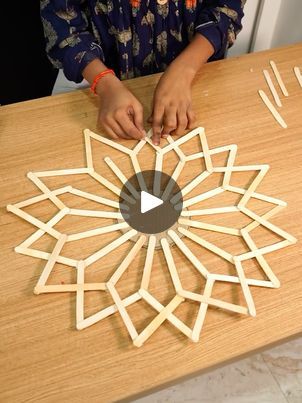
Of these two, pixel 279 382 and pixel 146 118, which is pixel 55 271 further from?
pixel 279 382

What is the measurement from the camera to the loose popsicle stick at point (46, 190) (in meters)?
0.63

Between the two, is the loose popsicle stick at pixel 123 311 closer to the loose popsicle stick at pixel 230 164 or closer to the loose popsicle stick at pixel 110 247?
the loose popsicle stick at pixel 110 247

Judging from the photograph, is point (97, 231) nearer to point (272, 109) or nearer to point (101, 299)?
point (101, 299)

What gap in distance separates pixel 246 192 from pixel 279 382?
605mm

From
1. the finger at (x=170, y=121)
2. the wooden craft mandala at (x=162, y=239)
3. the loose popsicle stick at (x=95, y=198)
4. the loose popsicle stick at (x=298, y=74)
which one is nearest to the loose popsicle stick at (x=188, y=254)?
the wooden craft mandala at (x=162, y=239)

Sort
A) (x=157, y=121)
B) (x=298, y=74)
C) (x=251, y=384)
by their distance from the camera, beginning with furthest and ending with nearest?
(x=251, y=384)
(x=298, y=74)
(x=157, y=121)

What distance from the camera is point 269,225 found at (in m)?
0.61

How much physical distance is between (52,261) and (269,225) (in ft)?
1.08

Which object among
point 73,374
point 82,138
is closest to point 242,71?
point 82,138

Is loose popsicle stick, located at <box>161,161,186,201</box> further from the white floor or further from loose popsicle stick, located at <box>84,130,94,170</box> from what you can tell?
the white floor

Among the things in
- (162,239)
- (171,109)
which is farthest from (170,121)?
(162,239)

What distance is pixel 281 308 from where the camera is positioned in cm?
53

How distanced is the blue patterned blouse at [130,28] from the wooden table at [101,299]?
4.3 inches
